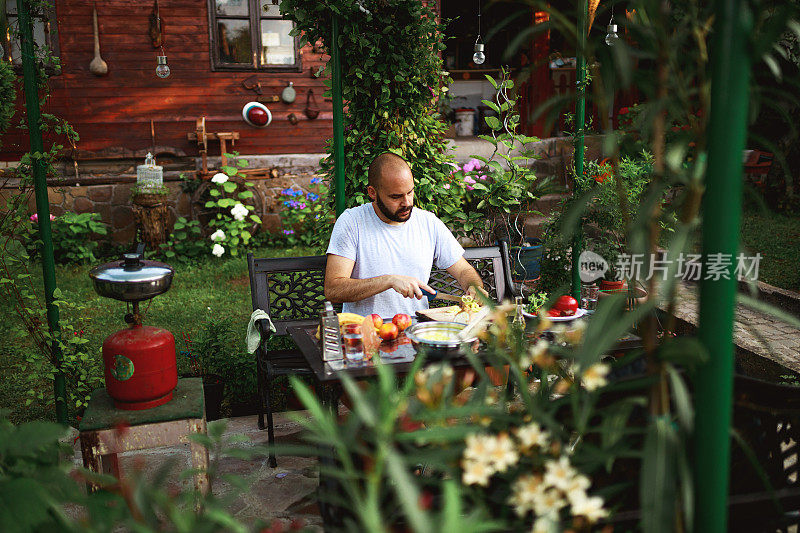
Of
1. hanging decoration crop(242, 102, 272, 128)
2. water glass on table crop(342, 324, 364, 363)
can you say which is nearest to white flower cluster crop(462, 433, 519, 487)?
water glass on table crop(342, 324, 364, 363)

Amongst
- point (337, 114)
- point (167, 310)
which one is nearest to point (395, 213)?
point (337, 114)

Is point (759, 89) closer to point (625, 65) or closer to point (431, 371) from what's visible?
point (625, 65)

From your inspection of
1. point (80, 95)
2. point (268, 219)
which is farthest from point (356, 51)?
point (80, 95)

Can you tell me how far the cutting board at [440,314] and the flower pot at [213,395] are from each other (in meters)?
1.50

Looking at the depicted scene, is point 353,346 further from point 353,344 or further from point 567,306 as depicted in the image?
point 567,306

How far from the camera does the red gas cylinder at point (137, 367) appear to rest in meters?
2.59

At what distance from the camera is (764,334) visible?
16.3ft

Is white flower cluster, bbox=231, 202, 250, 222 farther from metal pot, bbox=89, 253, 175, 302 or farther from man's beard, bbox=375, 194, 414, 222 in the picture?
metal pot, bbox=89, 253, 175, 302

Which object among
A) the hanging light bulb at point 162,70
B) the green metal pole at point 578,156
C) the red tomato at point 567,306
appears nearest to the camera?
the red tomato at point 567,306

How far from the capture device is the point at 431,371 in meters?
1.28

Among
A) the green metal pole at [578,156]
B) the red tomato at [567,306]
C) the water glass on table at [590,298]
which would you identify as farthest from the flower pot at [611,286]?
the red tomato at [567,306]

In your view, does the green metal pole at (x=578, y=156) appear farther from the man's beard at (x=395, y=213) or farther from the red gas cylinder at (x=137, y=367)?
the red gas cylinder at (x=137, y=367)

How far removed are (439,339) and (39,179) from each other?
7.40 ft

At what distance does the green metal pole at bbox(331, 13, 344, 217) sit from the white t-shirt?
0.57 metres
